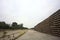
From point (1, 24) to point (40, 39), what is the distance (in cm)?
284

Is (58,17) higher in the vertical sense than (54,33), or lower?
higher

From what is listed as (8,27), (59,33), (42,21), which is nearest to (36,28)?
(42,21)

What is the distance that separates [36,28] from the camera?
5891mm

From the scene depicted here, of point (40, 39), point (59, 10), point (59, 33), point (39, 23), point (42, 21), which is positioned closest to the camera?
point (40, 39)

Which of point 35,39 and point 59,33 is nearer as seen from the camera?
point 35,39

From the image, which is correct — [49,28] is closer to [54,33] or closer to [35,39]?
[54,33]

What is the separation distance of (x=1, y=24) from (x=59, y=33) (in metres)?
3.00

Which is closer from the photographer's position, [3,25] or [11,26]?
[3,25]

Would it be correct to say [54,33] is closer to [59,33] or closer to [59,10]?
[59,33]

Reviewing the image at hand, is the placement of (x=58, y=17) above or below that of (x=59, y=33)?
above

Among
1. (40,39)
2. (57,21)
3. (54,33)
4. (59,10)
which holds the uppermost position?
(59,10)

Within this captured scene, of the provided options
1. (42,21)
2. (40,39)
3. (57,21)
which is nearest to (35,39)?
(40,39)

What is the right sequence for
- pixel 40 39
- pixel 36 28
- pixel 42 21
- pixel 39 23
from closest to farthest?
1. pixel 40 39
2. pixel 42 21
3. pixel 39 23
4. pixel 36 28

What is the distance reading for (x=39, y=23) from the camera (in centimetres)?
548
